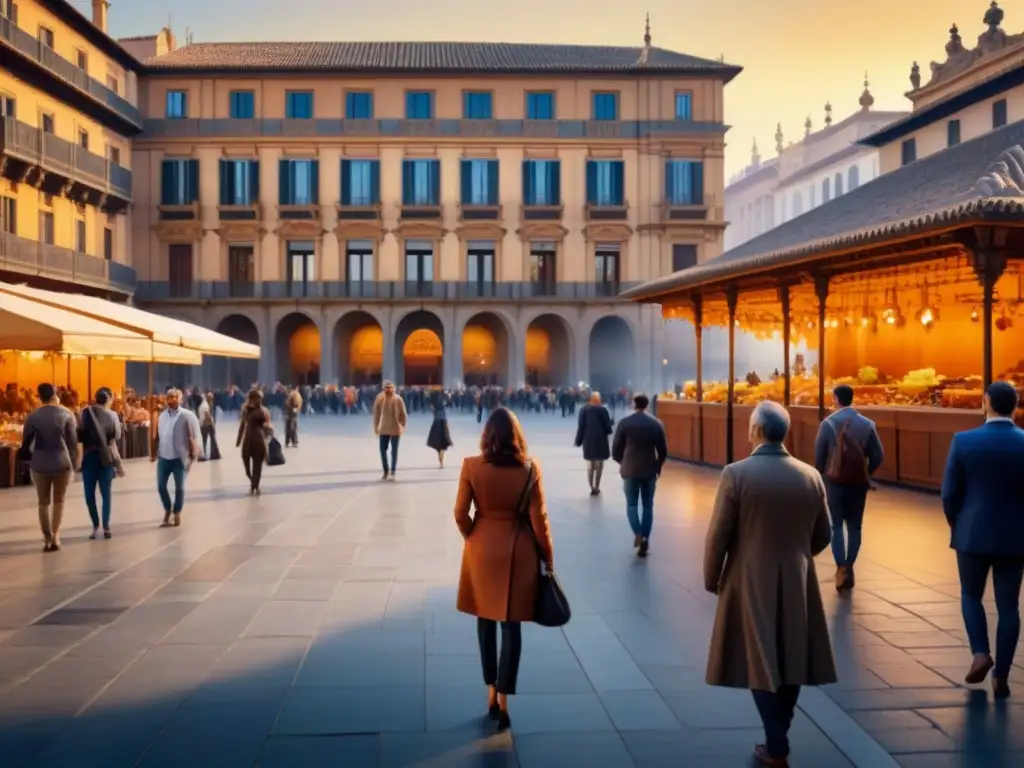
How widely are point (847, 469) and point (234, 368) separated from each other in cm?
4057

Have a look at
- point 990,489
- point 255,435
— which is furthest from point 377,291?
point 990,489

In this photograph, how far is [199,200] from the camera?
4347 cm

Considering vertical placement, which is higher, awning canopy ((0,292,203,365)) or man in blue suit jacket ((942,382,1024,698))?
awning canopy ((0,292,203,365))

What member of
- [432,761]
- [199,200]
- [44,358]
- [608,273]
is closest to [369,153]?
[199,200]

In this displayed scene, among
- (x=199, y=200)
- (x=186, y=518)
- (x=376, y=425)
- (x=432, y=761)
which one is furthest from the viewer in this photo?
(x=199, y=200)

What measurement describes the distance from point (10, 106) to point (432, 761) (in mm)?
30943

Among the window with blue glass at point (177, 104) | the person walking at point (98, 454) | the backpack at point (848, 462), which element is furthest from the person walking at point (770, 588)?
the window with blue glass at point (177, 104)

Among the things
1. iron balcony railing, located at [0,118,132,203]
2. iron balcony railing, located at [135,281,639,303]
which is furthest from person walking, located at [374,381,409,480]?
iron balcony railing, located at [135,281,639,303]

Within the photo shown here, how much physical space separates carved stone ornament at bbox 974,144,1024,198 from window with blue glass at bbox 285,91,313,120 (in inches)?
1380

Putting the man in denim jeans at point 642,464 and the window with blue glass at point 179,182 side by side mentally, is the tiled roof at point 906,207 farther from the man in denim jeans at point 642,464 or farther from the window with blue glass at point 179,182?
the window with blue glass at point 179,182

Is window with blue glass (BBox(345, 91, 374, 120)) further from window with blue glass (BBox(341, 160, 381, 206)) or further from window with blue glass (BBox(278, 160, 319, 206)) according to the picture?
window with blue glass (BBox(278, 160, 319, 206))

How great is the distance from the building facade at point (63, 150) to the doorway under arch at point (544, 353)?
695 inches

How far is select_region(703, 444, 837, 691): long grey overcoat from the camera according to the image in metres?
4.21

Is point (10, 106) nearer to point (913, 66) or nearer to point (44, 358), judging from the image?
point (44, 358)
